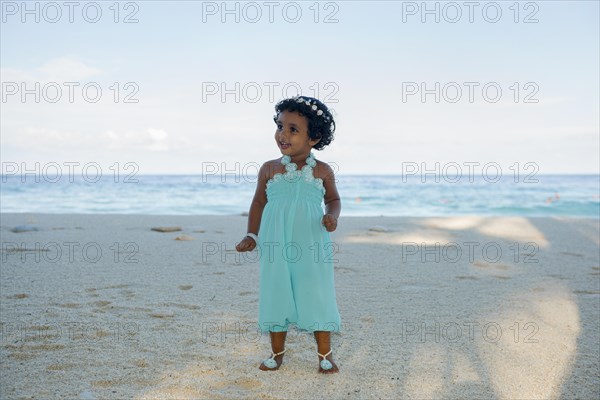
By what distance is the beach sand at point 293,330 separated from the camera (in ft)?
8.54

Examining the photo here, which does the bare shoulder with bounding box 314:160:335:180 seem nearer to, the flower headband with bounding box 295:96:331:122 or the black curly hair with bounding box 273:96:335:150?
the black curly hair with bounding box 273:96:335:150

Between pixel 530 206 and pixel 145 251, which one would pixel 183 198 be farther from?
pixel 145 251

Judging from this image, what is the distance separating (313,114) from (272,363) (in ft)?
4.44

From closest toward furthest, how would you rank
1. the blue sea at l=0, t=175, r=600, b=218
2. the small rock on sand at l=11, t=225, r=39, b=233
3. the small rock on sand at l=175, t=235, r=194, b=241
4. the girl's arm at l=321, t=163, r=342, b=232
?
the girl's arm at l=321, t=163, r=342, b=232 < the small rock on sand at l=175, t=235, r=194, b=241 < the small rock on sand at l=11, t=225, r=39, b=233 < the blue sea at l=0, t=175, r=600, b=218

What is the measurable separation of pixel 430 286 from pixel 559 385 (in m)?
2.01

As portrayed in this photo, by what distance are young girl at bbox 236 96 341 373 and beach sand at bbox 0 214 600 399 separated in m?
0.25

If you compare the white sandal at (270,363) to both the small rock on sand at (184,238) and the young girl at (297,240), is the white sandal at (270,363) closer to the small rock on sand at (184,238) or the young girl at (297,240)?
the young girl at (297,240)

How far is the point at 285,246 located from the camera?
9.05ft

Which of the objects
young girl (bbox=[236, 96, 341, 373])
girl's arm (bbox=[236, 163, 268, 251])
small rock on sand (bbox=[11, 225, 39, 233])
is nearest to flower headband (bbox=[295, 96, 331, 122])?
young girl (bbox=[236, 96, 341, 373])

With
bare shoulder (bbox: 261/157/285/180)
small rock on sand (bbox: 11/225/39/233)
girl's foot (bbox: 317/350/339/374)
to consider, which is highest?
bare shoulder (bbox: 261/157/285/180)

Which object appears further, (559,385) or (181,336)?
(181,336)

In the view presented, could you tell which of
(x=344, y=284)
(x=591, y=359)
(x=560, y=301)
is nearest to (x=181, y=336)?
(x=344, y=284)

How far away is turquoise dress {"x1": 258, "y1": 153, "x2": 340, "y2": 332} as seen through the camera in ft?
9.05

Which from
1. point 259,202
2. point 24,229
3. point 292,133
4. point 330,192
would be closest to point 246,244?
point 259,202
